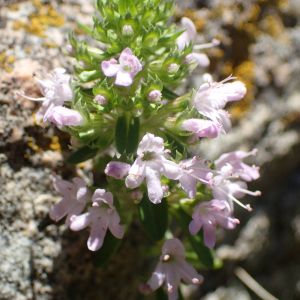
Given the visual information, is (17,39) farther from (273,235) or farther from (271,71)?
(273,235)

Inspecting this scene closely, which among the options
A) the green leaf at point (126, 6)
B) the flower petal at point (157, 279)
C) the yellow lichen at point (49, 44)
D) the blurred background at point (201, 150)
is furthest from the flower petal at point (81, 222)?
the yellow lichen at point (49, 44)

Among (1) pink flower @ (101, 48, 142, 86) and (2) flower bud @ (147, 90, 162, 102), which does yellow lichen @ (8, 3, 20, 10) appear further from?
(2) flower bud @ (147, 90, 162, 102)

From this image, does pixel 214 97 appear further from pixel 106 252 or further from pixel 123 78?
pixel 106 252

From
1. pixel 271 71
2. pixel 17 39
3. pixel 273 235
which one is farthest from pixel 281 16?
pixel 17 39

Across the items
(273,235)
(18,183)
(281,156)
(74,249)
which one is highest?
(18,183)

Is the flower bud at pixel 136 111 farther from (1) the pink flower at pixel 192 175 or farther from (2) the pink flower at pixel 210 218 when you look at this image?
Answer: (2) the pink flower at pixel 210 218

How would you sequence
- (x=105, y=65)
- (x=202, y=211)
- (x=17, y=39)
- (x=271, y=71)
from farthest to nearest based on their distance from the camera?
(x=271, y=71), (x=17, y=39), (x=202, y=211), (x=105, y=65)

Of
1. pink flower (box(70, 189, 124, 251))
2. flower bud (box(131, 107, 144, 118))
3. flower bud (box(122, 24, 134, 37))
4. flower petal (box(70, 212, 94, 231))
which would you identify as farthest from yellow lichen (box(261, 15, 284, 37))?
flower petal (box(70, 212, 94, 231))
